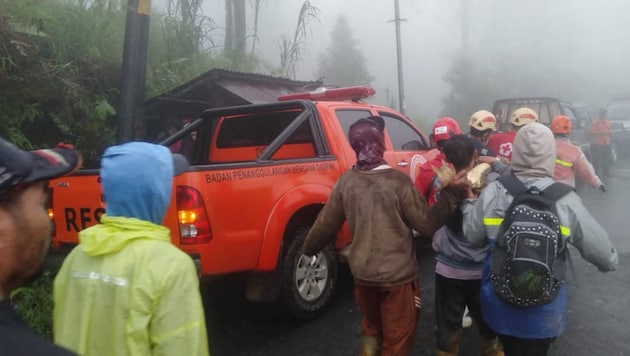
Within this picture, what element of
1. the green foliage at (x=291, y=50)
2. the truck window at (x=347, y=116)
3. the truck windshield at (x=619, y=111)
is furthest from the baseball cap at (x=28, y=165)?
the truck windshield at (x=619, y=111)

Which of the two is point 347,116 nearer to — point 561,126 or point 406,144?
point 406,144

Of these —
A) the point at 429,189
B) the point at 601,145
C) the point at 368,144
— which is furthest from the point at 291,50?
the point at 368,144

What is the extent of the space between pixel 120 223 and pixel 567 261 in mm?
2174

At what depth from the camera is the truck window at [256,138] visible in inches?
219

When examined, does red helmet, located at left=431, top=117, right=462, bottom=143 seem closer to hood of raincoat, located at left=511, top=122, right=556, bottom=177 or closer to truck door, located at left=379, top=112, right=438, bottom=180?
truck door, located at left=379, top=112, right=438, bottom=180

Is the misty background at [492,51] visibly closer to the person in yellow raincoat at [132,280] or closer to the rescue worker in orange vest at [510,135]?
the rescue worker in orange vest at [510,135]

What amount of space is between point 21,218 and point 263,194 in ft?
9.81

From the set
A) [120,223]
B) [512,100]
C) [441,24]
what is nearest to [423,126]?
[512,100]

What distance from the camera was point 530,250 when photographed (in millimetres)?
2482

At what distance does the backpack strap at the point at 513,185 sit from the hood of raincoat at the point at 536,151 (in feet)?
0.27

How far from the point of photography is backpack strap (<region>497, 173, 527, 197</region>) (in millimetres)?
2688

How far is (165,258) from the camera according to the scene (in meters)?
Result: 1.71

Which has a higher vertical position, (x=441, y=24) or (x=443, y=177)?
(x=441, y=24)

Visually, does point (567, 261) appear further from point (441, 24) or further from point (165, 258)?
point (441, 24)
